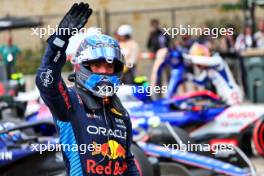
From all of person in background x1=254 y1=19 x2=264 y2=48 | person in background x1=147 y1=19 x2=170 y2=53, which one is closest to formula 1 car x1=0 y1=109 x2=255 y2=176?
person in background x1=254 y1=19 x2=264 y2=48

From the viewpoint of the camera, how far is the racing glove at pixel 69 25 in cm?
396

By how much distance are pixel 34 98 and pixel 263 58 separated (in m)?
6.88

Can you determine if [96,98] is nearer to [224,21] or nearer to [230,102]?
[230,102]

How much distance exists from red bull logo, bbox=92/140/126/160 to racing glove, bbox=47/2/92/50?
638 mm

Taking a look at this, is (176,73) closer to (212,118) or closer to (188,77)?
(188,77)

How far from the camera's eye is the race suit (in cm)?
411

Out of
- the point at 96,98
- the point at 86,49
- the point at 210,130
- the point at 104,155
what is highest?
the point at 86,49

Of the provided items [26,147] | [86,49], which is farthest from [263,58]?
[86,49]

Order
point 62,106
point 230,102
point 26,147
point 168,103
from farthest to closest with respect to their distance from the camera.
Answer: point 230,102, point 168,103, point 26,147, point 62,106

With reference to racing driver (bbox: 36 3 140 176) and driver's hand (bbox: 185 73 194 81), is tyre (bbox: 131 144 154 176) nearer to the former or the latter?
racing driver (bbox: 36 3 140 176)

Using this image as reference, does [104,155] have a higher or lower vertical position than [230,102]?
higher

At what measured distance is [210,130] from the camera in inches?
386

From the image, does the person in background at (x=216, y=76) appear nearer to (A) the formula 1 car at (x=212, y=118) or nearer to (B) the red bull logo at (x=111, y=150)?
(A) the formula 1 car at (x=212, y=118)

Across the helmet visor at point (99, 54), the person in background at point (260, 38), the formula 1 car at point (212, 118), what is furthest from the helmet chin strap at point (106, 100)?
the person in background at point (260, 38)
